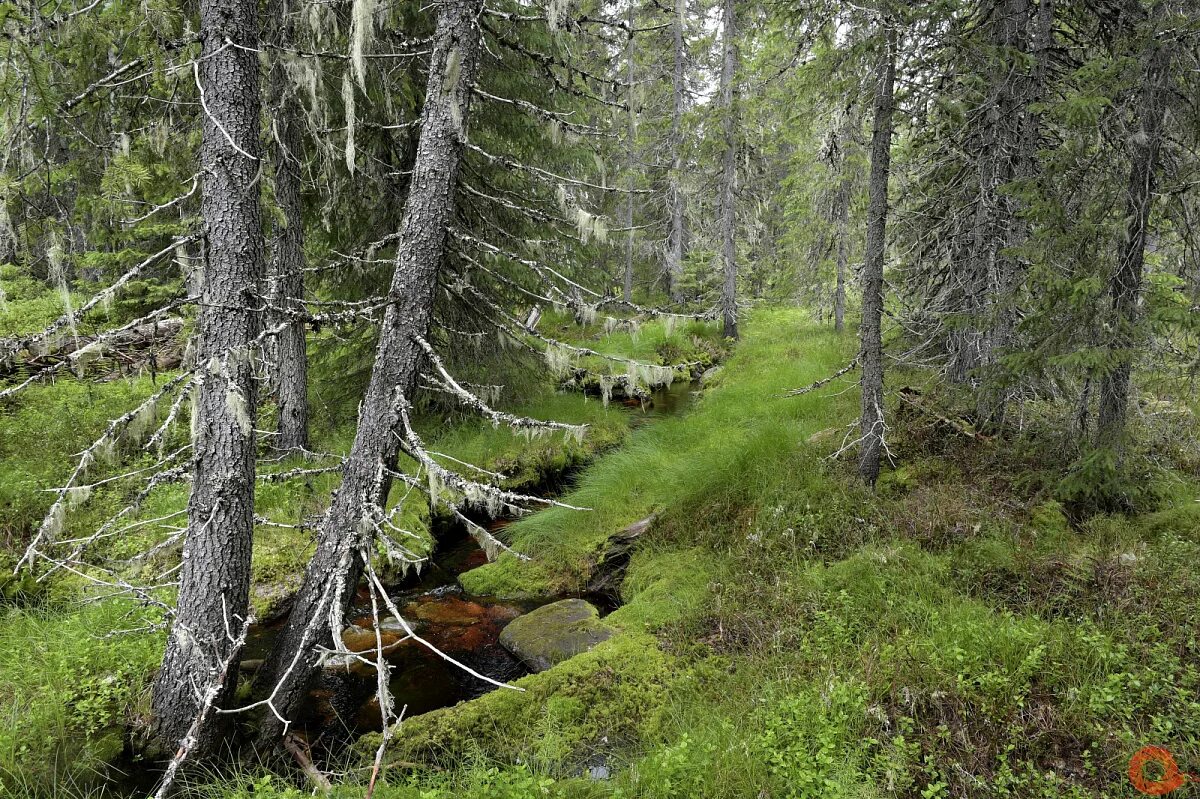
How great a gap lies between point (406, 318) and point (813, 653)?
4.37 metres

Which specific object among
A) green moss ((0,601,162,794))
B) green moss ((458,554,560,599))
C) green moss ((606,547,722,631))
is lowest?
green moss ((458,554,560,599))

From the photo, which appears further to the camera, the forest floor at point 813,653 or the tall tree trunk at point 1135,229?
the tall tree trunk at point 1135,229

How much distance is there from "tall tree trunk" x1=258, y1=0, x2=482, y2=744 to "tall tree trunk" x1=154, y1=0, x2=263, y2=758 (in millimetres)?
564

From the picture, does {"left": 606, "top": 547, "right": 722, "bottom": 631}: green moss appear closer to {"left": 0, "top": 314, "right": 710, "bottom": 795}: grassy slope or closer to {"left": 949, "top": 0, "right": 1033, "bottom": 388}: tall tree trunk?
{"left": 0, "top": 314, "right": 710, "bottom": 795}: grassy slope

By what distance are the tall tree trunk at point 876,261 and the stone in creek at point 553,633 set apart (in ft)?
12.4

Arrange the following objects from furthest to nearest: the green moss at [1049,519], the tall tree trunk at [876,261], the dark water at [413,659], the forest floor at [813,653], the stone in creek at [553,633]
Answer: the tall tree trunk at [876,261]
the stone in creek at [553,633]
the green moss at [1049,519]
the dark water at [413,659]
the forest floor at [813,653]

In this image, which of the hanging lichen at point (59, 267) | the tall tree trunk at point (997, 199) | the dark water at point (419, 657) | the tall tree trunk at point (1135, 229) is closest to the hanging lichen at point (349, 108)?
the hanging lichen at point (59, 267)

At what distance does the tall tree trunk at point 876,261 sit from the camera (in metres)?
6.70

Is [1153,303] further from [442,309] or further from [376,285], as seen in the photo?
[376,285]

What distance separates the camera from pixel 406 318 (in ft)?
15.7

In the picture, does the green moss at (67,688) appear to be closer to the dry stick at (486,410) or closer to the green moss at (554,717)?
the green moss at (554,717)

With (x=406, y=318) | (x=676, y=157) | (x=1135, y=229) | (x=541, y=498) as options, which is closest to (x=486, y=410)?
(x=406, y=318)

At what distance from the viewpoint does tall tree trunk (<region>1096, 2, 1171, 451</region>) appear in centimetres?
535

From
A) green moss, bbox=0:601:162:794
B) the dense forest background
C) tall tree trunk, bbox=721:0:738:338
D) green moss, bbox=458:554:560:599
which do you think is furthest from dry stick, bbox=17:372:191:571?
tall tree trunk, bbox=721:0:738:338
